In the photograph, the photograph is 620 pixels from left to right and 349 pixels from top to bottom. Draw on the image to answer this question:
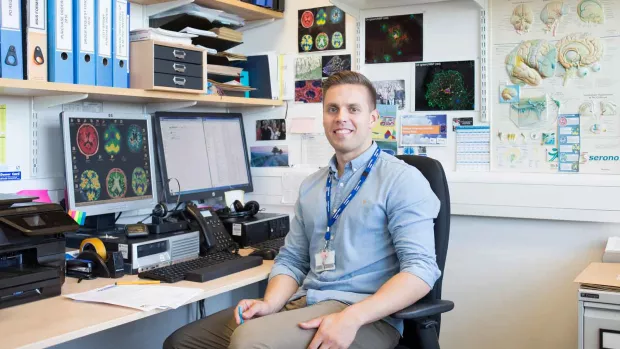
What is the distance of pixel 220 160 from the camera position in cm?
304

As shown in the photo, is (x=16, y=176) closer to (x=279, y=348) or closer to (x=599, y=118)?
(x=279, y=348)

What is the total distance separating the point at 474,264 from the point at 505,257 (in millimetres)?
129

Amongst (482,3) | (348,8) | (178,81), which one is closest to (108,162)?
(178,81)

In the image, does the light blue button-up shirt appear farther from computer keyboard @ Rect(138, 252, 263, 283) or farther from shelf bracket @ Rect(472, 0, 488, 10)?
shelf bracket @ Rect(472, 0, 488, 10)

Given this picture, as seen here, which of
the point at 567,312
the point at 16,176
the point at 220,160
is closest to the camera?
the point at 16,176

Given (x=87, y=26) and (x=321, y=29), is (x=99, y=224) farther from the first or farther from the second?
(x=321, y=29)

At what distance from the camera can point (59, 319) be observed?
164 centimetres

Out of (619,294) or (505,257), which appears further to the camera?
(505,257)

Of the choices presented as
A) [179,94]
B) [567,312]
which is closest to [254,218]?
[179,94]

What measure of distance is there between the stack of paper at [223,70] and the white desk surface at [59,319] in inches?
45.3

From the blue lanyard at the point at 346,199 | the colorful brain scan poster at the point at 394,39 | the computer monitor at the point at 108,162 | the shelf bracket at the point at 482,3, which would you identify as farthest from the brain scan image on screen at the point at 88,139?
the shelf bracket at the point at 482,3

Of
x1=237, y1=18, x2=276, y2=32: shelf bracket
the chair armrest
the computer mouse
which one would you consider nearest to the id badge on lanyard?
the chair armrest

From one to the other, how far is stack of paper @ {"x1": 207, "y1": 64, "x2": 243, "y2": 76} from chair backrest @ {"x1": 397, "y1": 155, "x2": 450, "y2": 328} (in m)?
1.18

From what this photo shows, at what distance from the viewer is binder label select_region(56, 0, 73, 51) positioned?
216cm
